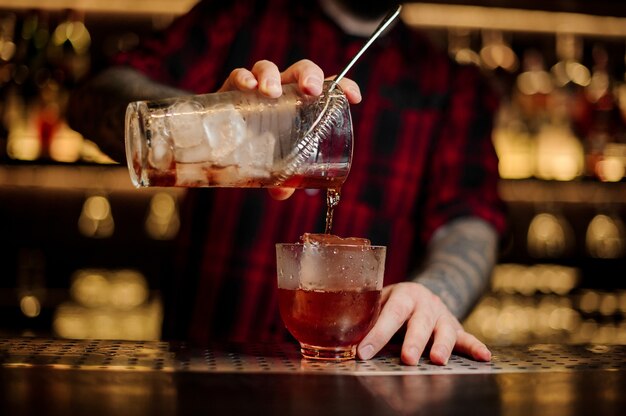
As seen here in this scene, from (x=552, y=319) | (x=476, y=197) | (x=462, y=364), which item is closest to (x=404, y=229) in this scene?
(x=476, y=197)

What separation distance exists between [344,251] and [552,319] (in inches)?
99.9

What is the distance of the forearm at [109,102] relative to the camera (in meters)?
1.72

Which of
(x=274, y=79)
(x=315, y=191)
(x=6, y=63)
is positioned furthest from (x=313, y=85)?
(x=6, y=63)

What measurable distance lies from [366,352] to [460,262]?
0.69 m

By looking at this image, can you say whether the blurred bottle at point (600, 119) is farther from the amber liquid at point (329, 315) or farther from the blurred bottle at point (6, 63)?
the amber liquid at point (329, 315)

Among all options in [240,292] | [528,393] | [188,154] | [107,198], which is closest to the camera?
[528,393]

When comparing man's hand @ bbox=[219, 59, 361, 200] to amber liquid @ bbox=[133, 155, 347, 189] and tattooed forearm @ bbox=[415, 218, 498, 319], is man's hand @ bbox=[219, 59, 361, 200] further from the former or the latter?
tattooed forearm @ bbox=[415, 218, 498, 319]

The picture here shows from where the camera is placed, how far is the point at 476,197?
2.02 metres

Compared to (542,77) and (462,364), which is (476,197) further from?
(542,77)

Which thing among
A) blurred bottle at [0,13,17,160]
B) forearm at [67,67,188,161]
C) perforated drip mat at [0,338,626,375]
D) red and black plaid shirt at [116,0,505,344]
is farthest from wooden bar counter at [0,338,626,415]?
blurred bottle at [0,13,17,160]

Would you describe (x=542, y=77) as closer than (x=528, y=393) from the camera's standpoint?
No

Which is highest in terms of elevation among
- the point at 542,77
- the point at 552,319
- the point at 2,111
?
the point at 542,77

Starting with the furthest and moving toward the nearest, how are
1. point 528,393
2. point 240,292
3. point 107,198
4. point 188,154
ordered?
point 107,198, point 240,292, point 188,154, point 528,393

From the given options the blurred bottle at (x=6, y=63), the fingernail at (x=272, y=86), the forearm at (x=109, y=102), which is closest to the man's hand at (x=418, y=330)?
the fingernail at (x=272, y=86)
